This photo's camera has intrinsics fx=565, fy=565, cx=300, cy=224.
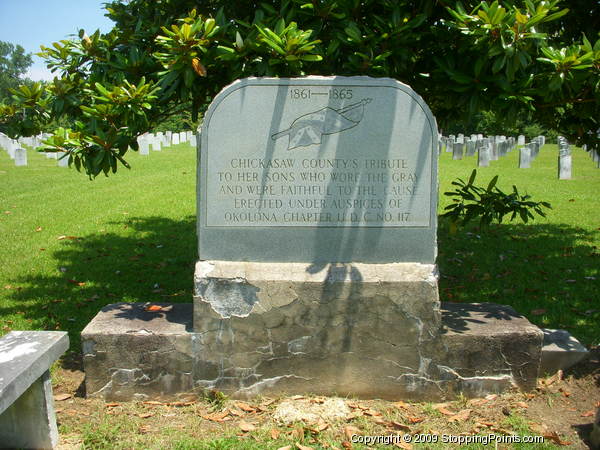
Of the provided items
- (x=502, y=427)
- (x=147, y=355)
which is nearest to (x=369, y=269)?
(x=502, y=427)

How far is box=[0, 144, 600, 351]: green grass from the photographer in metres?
5.50

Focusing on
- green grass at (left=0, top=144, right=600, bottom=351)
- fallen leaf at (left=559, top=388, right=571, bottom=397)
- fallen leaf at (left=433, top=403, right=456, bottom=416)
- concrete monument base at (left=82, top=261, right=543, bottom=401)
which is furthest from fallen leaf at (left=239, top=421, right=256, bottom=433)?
fallen leaf at (left=559, top=388, right=571, bottom=397)

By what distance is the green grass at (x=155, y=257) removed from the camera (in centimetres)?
550

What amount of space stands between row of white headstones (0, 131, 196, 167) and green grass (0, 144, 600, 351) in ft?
16.9

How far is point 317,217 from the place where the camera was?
3787 millimetres

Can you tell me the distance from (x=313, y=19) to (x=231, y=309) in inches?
84.7

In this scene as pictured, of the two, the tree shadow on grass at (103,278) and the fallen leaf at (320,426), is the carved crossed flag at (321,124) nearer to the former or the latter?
the fallen leaf at (320,426)

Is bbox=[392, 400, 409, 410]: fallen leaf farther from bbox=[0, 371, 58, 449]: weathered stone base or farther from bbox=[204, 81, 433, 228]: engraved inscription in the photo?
bbox=[0, 371, 58, 449]: weathered stone base

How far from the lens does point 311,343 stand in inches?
149

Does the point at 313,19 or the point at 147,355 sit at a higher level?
the point at 313,19

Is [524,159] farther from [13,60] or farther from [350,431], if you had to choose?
[13,60]

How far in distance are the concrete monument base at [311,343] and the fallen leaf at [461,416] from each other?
0.21 metres

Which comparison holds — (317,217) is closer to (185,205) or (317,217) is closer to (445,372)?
(445,372)

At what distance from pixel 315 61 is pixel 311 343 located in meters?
2.02
